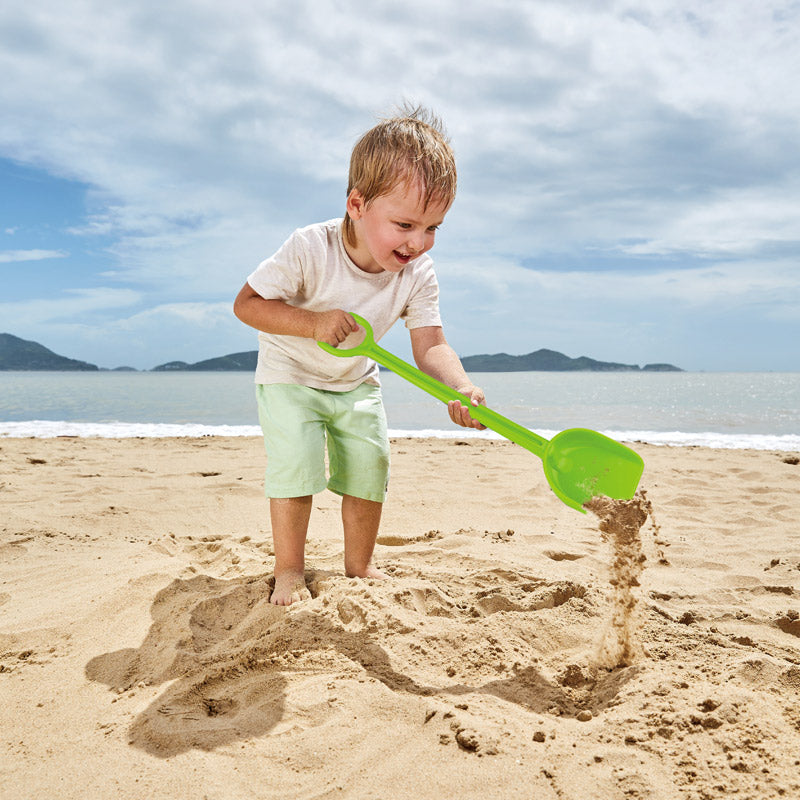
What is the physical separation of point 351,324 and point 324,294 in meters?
0.34

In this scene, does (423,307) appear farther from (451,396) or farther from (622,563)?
(622,563)

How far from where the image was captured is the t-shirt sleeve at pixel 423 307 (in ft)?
8.29

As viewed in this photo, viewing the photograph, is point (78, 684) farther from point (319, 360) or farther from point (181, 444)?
point (181, 444)

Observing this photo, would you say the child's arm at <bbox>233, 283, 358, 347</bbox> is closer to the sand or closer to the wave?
the sand

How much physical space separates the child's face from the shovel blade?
2.46 feet

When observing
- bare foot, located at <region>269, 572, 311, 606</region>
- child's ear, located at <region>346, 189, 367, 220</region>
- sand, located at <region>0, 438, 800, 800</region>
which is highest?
child's ear, located at <region>346, 189, 367, 220</region>

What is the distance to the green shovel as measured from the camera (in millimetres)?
1950

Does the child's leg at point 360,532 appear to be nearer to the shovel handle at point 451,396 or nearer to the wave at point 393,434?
the shovel handle at point 451,396

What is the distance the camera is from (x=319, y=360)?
236 centimetres

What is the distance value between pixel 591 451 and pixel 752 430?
755 cm

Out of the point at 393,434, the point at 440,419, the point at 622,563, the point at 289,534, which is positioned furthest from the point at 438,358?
the point at 440,419

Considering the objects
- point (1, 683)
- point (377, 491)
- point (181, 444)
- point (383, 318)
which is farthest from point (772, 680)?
point (181, 444)

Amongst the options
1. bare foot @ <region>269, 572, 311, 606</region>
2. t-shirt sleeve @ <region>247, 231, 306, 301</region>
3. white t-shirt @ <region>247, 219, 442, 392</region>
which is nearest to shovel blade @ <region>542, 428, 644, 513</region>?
white t-shirt @ <region>247, 219, 442, 392</region>

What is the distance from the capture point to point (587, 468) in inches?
78.0
